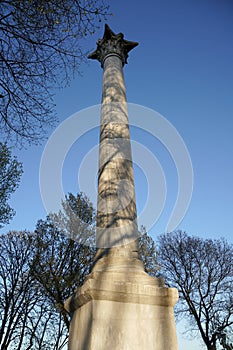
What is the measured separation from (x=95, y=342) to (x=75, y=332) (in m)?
0.69

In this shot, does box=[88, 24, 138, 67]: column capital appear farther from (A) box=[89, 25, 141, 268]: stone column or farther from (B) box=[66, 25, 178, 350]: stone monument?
(B) box=[66, 25, 178, 350]: stone monument

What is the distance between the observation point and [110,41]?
366 inches

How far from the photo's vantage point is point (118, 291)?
3.82 meters

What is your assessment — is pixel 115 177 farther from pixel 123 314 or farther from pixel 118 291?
pixel 123 314

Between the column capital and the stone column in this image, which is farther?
the column capital

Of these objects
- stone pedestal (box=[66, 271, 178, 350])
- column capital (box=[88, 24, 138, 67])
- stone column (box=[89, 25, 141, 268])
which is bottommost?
stone pedestal (box=[66, 271, 178, 350])

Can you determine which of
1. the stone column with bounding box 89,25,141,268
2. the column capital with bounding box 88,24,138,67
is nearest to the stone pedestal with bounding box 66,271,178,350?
the stone column with bounding box 89,25,141,268

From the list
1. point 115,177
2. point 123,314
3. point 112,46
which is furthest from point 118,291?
point 112,46

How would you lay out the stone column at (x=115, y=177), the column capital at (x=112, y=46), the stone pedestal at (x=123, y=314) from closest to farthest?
the stone pedestal at (x=123, y=314) < the stone column at (x=115, y=177) < the column capital at (x=112, y=46)

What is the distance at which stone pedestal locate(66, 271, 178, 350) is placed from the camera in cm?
354

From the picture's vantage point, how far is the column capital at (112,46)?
895 cm

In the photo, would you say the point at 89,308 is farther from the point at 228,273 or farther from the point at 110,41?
the point at 228,273

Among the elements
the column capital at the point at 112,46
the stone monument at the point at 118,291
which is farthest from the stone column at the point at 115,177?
the column capital at the point at 112,46

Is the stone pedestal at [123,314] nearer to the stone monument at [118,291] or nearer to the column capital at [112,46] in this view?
the stone monument at [118,291]
